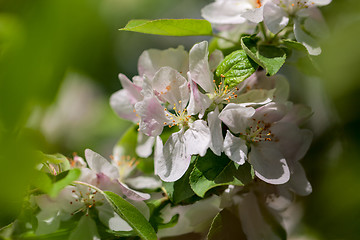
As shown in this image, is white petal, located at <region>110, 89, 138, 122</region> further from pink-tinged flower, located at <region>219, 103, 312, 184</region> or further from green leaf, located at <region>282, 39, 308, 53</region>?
green leaf, located at <region>282, 39, 308, 53</region>

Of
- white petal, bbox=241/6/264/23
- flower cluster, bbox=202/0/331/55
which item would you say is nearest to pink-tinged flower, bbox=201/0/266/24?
flower cluster, bbox=202/0/331/55

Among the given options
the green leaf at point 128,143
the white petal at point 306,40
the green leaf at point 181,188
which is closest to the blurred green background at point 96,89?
the white petal at point 306,40

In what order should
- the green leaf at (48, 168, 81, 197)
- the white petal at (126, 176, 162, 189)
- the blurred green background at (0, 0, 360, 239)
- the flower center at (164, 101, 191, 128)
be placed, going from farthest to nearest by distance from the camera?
the white petal at (126, 176, 162, 189) < the flower center at (164, 101, 191, 128) < the green leaf at (48, 168, 81, 197) < the blurred green background at (0, 0, 360, 239)

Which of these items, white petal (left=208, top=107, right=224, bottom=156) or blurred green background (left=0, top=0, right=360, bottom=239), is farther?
white petal (left=208, top=107, right=224, bottom=156)

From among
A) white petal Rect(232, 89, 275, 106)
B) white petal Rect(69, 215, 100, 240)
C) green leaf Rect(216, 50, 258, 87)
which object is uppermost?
green leaf Rect(216, 50, 258, 87)

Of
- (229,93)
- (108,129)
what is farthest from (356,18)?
(108,129)

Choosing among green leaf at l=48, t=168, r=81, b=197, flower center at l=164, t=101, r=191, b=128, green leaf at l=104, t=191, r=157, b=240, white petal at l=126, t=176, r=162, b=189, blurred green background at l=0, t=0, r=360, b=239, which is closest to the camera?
blurred green background at l=0, t=0, r=360, b=239

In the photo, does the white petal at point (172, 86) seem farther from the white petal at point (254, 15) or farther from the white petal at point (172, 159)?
the white petal at point (254, 15)

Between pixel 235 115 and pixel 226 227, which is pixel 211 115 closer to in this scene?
pixel 235 115
